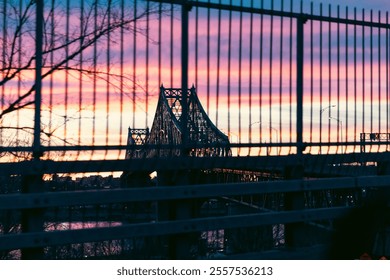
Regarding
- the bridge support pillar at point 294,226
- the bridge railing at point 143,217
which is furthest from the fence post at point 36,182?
the bridge support pillar at point 294,226

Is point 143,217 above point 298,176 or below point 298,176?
below

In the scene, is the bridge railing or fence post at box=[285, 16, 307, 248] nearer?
the bridge railing

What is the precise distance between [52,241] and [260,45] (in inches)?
120

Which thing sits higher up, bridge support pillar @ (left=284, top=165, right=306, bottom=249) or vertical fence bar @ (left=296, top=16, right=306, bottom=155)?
vertical fence bar @ (left=296, top=16, right=306, bottom=155)

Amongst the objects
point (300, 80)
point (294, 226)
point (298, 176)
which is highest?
point (300, 80)

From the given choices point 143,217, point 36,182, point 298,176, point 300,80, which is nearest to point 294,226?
point 298,176

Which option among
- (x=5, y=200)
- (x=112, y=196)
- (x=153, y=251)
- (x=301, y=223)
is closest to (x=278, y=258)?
(x=301, y=223)

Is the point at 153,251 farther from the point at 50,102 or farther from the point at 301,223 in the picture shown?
the point at 50,102

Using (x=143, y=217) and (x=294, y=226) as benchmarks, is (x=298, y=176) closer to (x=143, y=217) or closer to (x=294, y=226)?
(x=294, y=226)

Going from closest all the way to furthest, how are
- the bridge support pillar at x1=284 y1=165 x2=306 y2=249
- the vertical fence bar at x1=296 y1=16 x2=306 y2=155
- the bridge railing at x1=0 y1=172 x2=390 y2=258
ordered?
the bridge railing at x1=0 y1=172 x2=390 y2=258 → the bridge support pillar at x1=284 y1=165 x2=306 y2=249 → the vertical fence bar at x1=296 y1=16 x2=306 y2=155

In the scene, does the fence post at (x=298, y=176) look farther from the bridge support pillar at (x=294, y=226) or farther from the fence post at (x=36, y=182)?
the fence post at (x=36, y=182)

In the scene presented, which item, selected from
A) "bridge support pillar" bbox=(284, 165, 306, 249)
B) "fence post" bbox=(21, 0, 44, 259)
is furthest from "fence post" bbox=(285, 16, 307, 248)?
"fence post" bbox=(21, 0, 44, 259)

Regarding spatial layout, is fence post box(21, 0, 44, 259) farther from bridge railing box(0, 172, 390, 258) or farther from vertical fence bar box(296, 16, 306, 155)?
vertical fence bar box(296, 16, 306, 155)

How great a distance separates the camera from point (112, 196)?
5008mm
